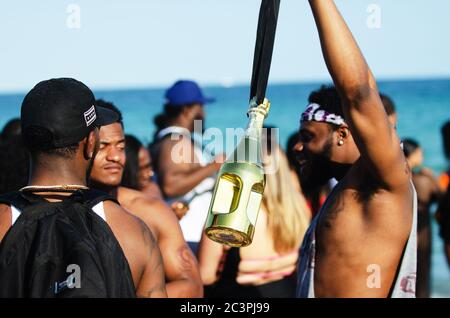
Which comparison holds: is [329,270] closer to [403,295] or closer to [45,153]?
[403,295]

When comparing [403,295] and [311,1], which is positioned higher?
[311,1]

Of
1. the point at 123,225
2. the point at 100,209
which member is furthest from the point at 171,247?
the point at 100,209

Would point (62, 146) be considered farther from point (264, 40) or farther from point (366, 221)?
point (366, 221)

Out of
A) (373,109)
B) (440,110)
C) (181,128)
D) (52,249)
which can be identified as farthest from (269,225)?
(440,110)

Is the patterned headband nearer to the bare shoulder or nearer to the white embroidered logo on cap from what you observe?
the bare shoulder

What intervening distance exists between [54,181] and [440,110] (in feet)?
104

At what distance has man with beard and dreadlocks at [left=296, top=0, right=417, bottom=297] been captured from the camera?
3.32 m

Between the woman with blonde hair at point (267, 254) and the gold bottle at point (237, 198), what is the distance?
2.95 metres

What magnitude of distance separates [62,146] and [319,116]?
1.27 meters

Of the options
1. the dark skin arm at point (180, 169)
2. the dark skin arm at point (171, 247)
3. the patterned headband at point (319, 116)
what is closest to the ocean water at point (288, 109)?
the dark skin arm at point (180, 169)

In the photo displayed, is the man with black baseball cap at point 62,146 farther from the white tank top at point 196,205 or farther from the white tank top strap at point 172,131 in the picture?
the white tank top strap at point 172,131

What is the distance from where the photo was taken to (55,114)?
10.6 feet

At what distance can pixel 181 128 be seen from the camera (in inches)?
296

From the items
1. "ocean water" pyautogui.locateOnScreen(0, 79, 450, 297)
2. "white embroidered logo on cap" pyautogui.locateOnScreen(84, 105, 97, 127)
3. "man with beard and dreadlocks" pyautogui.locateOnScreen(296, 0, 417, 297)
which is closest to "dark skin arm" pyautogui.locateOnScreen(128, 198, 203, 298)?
"man with beard and dreadlocks" pyautogui.locateOnScreen(296, 0, 417, 297)
